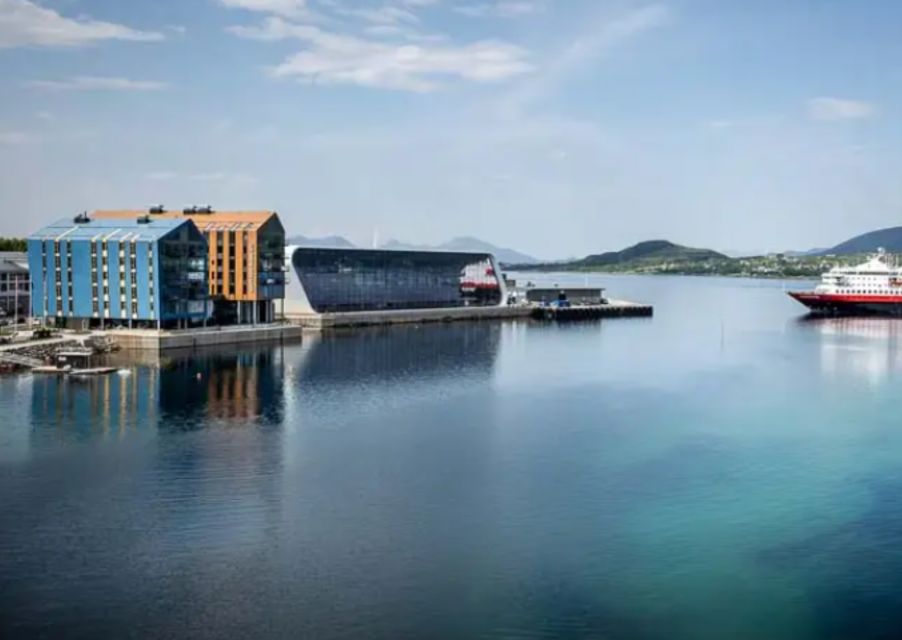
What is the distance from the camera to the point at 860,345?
23.8 m

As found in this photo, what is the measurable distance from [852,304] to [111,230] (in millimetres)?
26945

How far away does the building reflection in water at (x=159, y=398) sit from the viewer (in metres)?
11.6

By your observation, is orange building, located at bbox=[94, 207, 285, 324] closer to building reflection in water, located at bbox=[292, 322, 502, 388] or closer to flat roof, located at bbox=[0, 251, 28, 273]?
building reflection in water, located at bbox=[292, 322, 502, 388]

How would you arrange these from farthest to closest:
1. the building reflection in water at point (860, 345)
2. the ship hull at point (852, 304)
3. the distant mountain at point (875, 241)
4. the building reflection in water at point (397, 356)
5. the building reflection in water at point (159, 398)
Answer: the distant mountain at point (875, 241) < the ship hull at point (852, 304) < the building reflection in water at point (860, 345) < the building reflection in water at point (397, 356) < the building reflection in water at point (159, 398)

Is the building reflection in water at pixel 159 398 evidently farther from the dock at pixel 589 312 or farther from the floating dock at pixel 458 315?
the dock at pixel 589 312

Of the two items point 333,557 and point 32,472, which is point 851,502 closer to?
point 333,557

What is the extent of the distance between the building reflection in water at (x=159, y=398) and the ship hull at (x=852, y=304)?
25452mm

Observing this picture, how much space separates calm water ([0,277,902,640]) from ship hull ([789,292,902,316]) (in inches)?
830

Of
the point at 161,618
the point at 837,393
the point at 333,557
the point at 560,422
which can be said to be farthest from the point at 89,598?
the point at 837,393

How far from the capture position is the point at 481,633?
5.80m

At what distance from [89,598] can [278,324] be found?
17.0m

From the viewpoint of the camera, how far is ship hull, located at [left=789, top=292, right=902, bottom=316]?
35.2 metres

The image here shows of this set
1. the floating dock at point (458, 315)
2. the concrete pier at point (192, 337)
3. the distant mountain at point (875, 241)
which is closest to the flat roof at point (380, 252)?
the floating dock at point (458, 315)

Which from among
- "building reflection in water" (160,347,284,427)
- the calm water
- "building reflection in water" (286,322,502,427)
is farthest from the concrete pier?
the calm water
